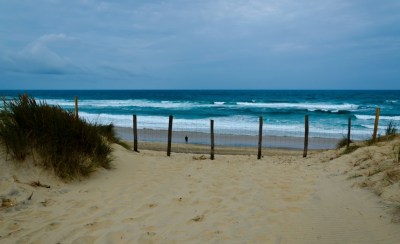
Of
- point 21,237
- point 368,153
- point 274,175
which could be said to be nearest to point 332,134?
point 368,153

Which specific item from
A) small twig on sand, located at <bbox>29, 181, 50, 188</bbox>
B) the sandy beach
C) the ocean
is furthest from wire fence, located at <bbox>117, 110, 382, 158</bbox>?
small twig on sand, located at <bbox>29, 181, 50, 188</bbox>

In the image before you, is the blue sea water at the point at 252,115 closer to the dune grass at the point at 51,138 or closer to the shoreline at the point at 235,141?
the shoreline at the point at 235,141

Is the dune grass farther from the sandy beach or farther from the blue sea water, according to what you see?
the blue sea water

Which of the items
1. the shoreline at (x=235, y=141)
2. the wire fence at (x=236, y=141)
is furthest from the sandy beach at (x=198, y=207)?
the shoreline at (x=235, y=141)

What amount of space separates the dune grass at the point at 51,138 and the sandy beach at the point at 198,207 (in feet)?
0.93

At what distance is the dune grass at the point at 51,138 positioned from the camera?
247 inches

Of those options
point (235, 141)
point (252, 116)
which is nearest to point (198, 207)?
point (235, 141)

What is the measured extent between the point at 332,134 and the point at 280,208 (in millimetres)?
17323

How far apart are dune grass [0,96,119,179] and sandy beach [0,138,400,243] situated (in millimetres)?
283

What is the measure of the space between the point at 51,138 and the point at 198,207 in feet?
11.7

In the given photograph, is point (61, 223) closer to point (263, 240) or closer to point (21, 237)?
point (21, 237)

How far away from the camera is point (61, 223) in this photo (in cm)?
446

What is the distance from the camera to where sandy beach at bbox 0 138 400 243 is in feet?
13.6

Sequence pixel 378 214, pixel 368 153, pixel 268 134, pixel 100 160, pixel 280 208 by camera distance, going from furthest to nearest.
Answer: pixel 268 134, pixel 368 153, pixel 100 160, pixel 280 208, pixel 378 214
